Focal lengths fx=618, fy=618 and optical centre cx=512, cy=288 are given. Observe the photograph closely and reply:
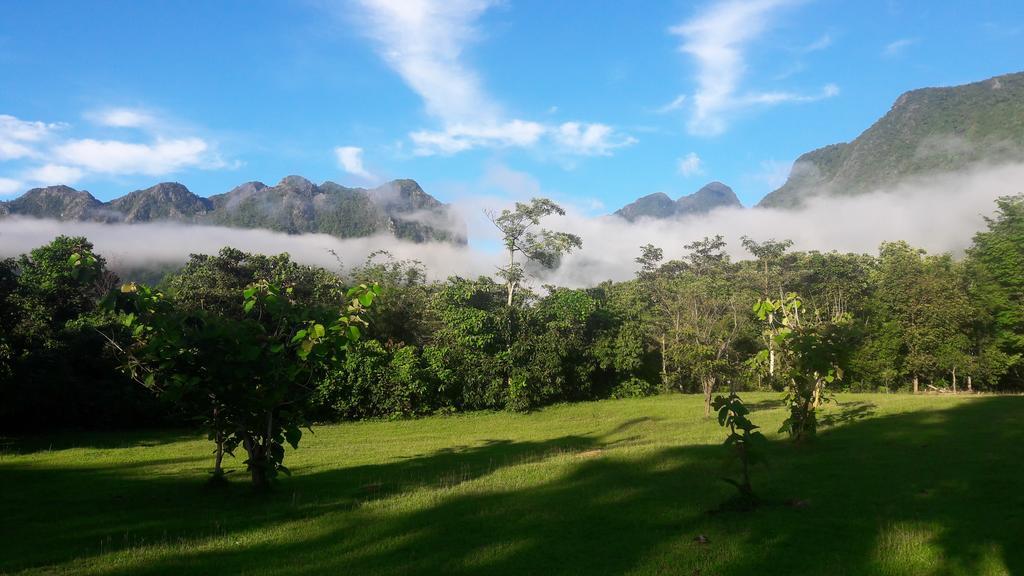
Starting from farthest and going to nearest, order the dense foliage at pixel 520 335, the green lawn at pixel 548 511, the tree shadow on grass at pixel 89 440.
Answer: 1. the dense foliage at pixel 520 335
2. the tree shadow on grass at pixel 89 440
3. the green lawn at pixel 548 511

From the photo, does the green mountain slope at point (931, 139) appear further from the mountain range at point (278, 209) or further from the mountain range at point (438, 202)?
the mountain range at point (278, 209)

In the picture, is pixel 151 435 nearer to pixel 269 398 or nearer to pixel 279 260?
pixel 279 260

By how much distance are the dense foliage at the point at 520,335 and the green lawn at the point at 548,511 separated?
18.6ft

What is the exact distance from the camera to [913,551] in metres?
6.64

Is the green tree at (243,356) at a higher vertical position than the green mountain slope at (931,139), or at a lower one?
lower

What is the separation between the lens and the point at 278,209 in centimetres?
15238

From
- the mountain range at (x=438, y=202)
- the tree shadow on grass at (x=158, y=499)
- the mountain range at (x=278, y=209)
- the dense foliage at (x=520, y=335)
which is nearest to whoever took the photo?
the tree shadow on grass at (x=158, y=499)

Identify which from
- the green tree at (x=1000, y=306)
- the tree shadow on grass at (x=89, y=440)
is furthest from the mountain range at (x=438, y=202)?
the tree shadow on grass at (x=89, y=440)

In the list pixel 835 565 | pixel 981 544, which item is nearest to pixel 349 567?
pixel 835 565

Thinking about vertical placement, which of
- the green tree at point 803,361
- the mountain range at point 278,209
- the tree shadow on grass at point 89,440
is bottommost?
the tree shadow on grass at point 89,440

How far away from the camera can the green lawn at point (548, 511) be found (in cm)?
665

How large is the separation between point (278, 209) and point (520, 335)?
134891mm

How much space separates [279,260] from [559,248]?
773 inches

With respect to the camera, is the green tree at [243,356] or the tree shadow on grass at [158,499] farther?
the green tree at [243,356]
